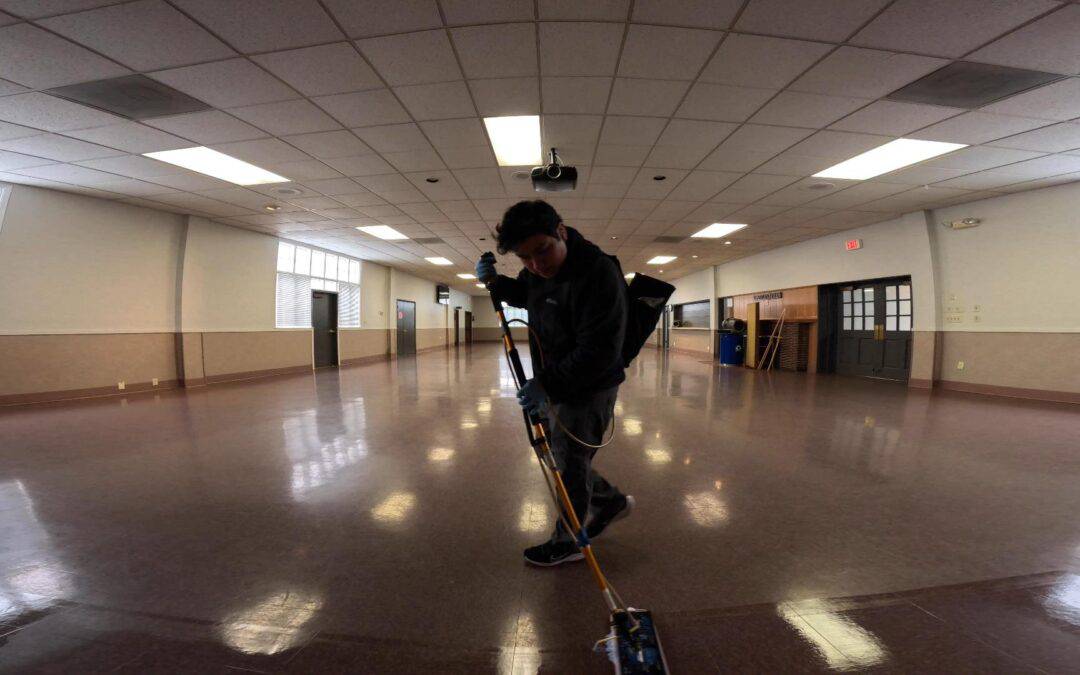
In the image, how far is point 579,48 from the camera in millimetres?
2781

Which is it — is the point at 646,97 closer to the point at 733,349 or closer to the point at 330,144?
the point at 330,144

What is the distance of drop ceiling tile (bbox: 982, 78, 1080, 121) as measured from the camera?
317 cm

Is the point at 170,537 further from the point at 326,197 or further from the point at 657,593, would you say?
the point at 326,197

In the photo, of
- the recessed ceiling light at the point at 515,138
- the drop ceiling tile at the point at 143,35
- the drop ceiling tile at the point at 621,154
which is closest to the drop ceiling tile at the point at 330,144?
the drop ceiling tile at the point at 143,35

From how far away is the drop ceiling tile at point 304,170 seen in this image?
4.72 meters

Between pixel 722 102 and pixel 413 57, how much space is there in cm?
270

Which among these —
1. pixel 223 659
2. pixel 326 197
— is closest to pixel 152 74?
pixel 326 197

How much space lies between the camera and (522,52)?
9.28 feet

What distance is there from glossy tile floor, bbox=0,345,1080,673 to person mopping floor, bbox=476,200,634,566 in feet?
1.20

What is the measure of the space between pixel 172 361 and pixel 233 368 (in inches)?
39.6

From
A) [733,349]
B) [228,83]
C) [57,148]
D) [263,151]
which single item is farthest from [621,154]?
[733,349]

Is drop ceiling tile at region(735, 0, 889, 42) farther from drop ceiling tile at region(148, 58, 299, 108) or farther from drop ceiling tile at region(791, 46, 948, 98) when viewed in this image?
drop ceiling tile at region(148, 58, 299, 108)

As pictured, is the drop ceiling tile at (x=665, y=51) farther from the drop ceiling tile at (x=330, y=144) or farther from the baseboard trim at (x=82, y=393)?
the baseboard trim at (x=82, y=393)

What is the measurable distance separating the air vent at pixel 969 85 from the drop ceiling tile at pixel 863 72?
15 centimetres
